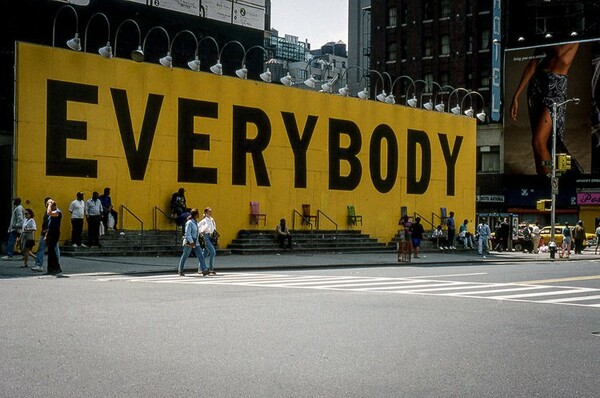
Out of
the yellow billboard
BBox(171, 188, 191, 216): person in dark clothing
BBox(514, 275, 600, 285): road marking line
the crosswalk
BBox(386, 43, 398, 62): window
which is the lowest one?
BBox(514, 275, 600, 285): road marking line

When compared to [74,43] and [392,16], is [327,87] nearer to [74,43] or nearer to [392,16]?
[74,43]

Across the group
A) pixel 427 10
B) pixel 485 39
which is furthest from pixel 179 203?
pixel 427 10

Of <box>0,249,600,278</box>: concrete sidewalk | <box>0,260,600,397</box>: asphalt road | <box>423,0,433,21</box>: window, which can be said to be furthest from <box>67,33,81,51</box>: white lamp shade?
<box>423,0,433,21</box>: window

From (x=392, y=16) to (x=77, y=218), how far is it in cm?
6002

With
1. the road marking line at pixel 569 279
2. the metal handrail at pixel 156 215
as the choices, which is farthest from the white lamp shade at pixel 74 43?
the road marking line at pixel 569 279

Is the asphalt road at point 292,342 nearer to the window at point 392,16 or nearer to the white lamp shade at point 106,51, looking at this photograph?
the white lamp shade at point 106,51

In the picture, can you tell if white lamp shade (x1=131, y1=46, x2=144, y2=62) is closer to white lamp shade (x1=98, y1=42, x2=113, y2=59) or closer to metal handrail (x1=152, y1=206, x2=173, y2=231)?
white lamp shade (x1=98, y1=42, x2=113, y2=59)

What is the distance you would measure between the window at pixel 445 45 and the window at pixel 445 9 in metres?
1.96

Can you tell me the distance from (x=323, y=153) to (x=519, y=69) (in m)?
38.3

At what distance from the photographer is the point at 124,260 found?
28.5 m

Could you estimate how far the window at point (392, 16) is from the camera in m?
84.0

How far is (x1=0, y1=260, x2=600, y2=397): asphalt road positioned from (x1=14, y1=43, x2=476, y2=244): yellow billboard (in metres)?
13.9

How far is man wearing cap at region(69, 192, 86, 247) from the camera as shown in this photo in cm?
2995

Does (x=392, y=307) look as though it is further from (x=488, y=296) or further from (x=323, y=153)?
(x=323, y=153)
